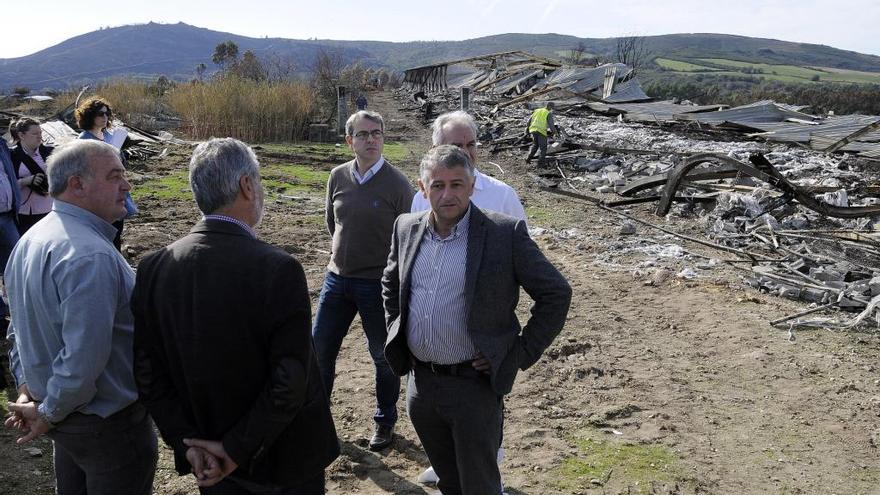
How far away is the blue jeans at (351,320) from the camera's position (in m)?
3.86

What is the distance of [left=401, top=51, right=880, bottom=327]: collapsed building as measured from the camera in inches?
295

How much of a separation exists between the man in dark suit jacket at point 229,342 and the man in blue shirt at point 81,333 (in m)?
0.22

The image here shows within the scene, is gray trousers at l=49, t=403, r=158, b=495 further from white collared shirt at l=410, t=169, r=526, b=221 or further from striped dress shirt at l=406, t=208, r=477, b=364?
white collared shirt at l=410, t=169, r=526, b=221

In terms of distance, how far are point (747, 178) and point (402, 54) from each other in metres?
183

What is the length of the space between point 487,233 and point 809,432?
10.4 feet

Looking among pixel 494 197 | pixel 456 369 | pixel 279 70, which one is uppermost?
pixel 279 70

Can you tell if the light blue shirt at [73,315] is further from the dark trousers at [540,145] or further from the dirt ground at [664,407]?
the dark trousers at [540,145]

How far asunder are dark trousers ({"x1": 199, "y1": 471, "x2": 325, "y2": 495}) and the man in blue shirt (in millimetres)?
425

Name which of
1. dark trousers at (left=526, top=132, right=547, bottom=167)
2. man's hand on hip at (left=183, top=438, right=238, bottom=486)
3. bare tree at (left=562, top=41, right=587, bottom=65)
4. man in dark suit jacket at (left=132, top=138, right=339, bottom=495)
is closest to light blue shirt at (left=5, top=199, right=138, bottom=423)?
man in dark suit jacket at (left=132, top=138, right=339, bottom=495)

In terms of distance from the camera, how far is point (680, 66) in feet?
308

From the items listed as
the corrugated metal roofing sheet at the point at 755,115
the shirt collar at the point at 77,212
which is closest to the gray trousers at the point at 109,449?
the shirt collar at the point at 77,212

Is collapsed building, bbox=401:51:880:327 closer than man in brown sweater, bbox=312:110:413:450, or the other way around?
man in brown sweater, bbox=312:110:413:450

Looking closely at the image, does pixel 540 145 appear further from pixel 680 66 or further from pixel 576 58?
pixel 680 66

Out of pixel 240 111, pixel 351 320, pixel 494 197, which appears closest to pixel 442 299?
pixel 494 197
